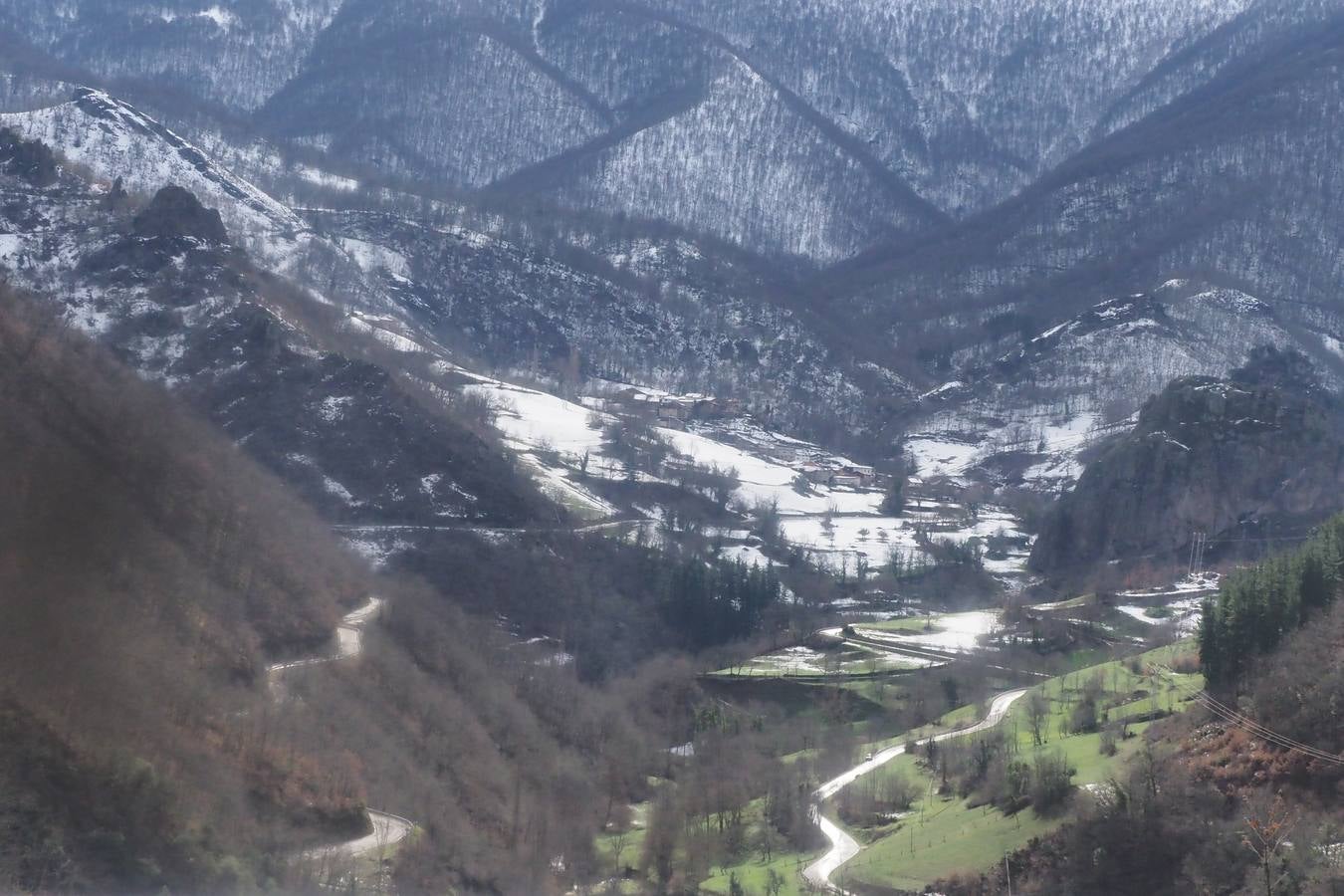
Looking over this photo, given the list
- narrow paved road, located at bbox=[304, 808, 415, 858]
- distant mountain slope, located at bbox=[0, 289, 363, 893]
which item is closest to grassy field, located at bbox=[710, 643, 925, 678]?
distant mountain slope, located at bbox=[0, 289, 363, 893]

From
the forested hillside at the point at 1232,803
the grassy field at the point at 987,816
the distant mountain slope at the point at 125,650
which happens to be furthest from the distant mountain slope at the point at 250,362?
the forested hillside at the point at 1232,803

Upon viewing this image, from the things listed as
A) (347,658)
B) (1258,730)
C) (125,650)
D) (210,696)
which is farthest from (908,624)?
(125,650)

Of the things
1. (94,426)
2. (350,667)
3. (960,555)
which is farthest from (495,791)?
(960,555)

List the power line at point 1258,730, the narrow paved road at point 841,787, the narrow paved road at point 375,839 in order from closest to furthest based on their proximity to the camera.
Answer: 1. the power line at point 1258,730
2. the narrow paved road at point 375,839
3. the narrow paved road at point 841,787

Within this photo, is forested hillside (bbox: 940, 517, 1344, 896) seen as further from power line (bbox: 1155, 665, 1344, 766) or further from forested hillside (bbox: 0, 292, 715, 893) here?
forested hillside (bbox: 0, 292, 715, 893)

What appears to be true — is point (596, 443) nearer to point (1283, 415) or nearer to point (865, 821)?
point (1283, 415)

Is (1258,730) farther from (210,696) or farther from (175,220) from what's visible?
(175,220)

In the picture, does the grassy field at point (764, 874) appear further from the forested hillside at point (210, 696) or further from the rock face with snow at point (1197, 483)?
the rock face with snow at point (1197, 483)
